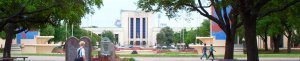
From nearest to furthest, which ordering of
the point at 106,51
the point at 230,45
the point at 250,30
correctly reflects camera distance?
the point at 250,30 → the point at 106,51 → the point at 230,45

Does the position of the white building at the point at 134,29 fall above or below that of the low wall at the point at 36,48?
above

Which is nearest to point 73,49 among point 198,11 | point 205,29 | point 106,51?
point 106,51

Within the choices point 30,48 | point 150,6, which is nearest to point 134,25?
point 30,48

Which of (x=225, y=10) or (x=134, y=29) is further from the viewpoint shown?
(x=134, y=29)

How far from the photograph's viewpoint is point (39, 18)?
98.2 ft

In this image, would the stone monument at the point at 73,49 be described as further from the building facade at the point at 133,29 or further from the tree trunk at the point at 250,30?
the building facade at the point at 133,29

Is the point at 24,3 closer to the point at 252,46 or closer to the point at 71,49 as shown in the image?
the point at 71,49

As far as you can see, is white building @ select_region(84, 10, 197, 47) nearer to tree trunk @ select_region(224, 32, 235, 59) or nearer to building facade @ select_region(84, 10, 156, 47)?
building facade @ select_region(84, 10, 156, 47)

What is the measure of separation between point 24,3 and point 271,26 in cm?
3587

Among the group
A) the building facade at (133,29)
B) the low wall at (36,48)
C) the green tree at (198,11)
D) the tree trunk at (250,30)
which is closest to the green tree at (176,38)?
the building facade at (133,29)

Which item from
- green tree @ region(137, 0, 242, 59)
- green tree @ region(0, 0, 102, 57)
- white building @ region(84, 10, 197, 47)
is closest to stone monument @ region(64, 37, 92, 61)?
green tree @ region(0, 0, 102, 57)

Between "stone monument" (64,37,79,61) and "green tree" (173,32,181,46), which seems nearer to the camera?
"stone monument" (64,37,79,61)

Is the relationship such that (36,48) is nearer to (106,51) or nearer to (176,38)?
(106,51)

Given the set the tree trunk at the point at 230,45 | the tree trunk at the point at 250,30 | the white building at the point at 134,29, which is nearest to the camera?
the tree trunk at the point at 250,30
